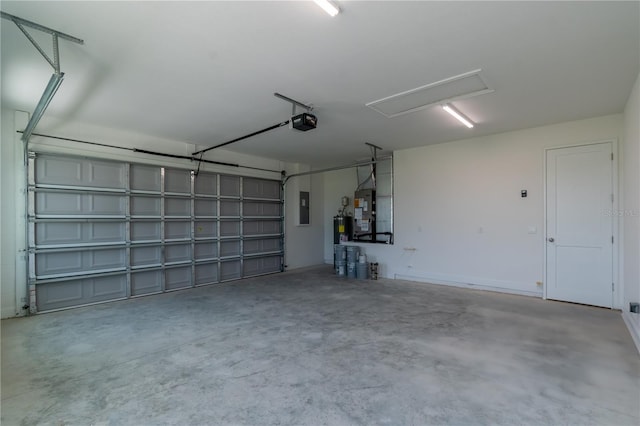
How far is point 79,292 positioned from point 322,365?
433 cm

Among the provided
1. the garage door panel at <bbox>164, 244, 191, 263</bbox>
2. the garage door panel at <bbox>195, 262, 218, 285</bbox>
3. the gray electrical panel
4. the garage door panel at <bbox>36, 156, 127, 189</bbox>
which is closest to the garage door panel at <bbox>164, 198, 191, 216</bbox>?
the garage door panel at <bbox>164, 244, 191, 263</bbox>

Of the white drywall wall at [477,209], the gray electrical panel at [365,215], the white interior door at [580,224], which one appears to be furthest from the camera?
the gray electrical panel at [365,215]

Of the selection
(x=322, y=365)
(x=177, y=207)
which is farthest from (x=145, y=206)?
(x=322, y=365)

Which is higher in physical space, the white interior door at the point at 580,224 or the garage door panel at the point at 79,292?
the white interior door at the point at 580,224

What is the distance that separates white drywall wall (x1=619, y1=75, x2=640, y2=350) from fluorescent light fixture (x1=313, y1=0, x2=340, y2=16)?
3.45 meters

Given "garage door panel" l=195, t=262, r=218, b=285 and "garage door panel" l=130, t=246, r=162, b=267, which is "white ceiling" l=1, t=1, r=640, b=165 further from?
"garage door panel" l=195, t=262, r=218, b=285

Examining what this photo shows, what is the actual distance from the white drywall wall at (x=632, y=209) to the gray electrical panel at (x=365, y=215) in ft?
13.8

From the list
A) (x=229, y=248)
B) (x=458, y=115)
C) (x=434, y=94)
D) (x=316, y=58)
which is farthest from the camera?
(x=229, y=248)

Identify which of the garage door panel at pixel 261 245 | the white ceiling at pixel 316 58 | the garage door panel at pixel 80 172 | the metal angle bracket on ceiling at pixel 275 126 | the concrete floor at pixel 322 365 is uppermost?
the white ceiling at pixel 316 58

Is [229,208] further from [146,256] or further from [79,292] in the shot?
[79,292]

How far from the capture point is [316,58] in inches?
114

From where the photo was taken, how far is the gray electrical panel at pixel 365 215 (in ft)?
23.5

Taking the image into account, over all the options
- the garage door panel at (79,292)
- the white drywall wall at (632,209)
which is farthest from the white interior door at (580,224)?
the garage door panel at (79,292)

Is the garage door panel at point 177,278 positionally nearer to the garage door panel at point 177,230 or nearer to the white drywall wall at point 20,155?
the garage door panel at point 177,230
